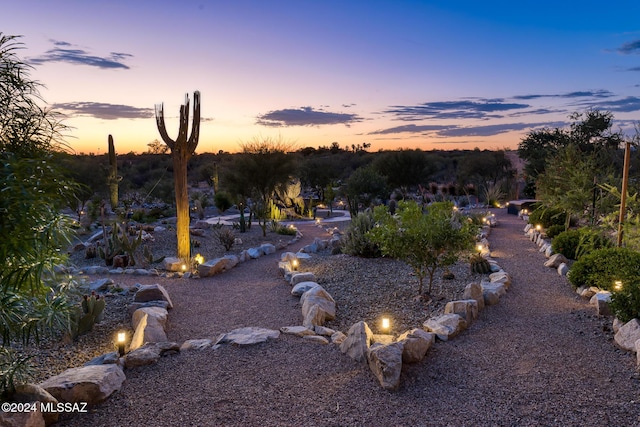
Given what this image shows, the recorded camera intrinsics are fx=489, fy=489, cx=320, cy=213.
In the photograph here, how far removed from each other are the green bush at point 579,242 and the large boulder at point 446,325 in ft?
14.7

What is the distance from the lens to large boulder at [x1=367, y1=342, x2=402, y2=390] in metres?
4.32

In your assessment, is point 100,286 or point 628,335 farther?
point 100,286

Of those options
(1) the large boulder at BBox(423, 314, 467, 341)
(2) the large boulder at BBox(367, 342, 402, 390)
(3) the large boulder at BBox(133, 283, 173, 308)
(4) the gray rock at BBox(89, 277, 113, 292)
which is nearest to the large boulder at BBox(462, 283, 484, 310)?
(1) the large boulder at BBox(423, 314, 467, 341)

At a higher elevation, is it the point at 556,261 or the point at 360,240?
the point at 360,240

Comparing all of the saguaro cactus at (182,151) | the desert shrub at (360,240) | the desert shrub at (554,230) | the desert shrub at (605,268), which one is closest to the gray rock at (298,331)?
the desert shrub at (605,268)

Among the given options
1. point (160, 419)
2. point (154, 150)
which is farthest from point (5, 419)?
point (154, 150)

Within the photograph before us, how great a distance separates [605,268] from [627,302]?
1878mm

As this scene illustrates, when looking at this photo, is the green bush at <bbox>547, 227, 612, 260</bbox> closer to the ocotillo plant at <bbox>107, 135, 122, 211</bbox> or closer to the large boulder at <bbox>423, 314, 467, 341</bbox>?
the large boulder at <bbox>423, 314, 467, 341</bbox>

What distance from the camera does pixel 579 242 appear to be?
9.59 m

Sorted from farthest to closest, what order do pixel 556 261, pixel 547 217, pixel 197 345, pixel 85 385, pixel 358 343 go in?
pixel 547 217 → pixel 556 261 → pixel 197 345 → pixel 358 343 → pixel 85 385

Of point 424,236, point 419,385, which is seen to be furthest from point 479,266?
point 419,385

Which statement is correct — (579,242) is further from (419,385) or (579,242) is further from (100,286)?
(100,286)

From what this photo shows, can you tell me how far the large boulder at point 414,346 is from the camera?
15.7ft

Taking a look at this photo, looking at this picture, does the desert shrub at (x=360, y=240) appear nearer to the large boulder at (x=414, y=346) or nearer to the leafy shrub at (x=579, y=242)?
the leafy shrub at (x=579, y=242)
